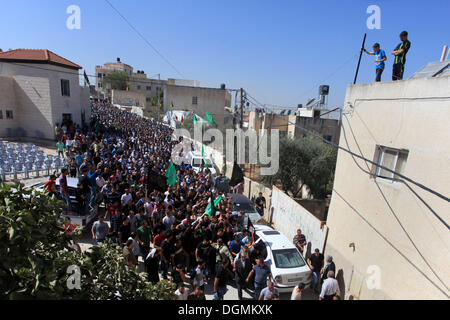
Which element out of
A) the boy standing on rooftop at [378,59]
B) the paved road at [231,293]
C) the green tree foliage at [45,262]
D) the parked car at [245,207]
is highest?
the boy standing on rooftop at [378,59]

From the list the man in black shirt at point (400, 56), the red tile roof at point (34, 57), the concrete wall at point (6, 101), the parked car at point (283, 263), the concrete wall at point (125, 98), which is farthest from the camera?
the concrete wall at point (125, 98)

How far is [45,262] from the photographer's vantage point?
2049 millimetres

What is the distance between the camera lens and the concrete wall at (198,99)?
159 feet

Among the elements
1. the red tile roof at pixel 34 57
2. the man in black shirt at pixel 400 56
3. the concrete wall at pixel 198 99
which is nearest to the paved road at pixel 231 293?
the man in black shirt at pixel 400 56

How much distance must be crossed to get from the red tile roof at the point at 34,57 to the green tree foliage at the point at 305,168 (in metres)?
18.9

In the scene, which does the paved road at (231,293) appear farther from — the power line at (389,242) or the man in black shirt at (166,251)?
the power line at (389,242)

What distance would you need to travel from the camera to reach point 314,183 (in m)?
16.4

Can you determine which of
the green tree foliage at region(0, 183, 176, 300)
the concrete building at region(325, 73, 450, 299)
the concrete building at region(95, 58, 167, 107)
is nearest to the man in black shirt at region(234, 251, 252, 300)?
the concrete building at region(325, 73, 450, 299)

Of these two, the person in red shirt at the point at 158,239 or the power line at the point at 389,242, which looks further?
the person in red shirt at the point at 158,239
